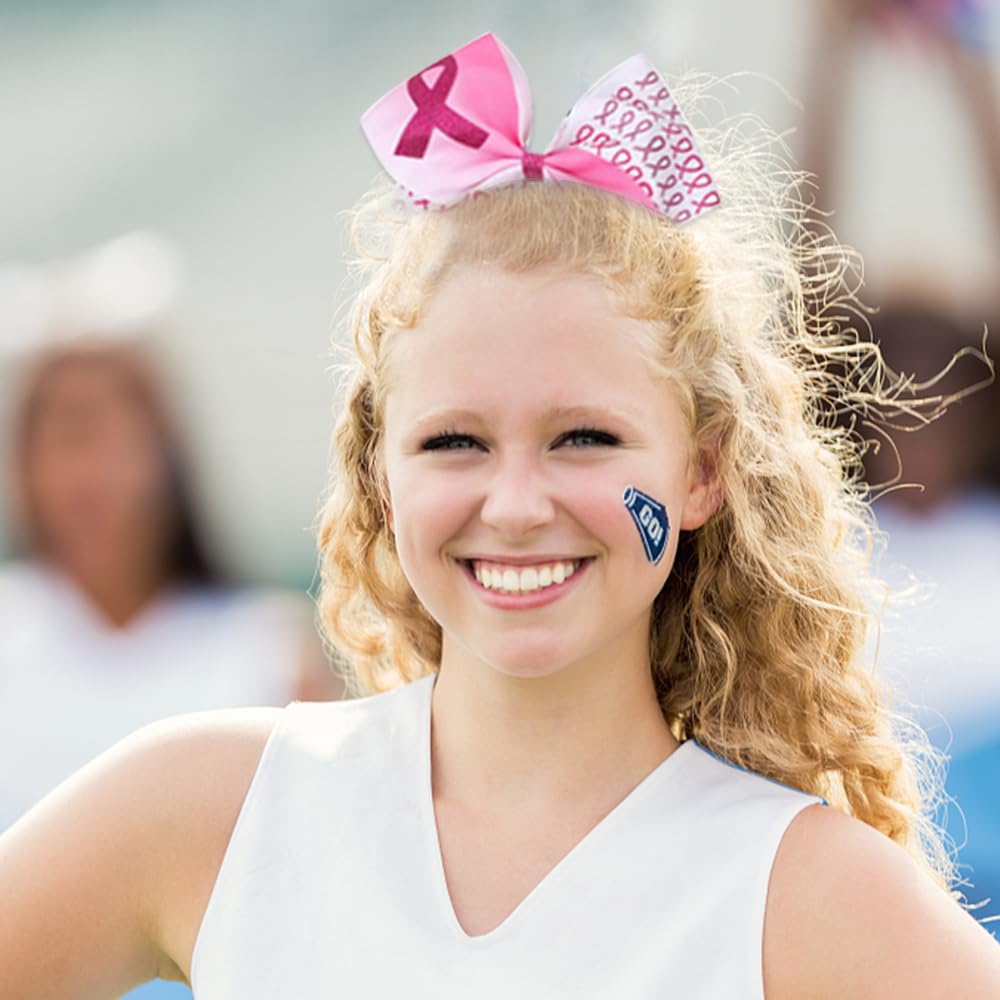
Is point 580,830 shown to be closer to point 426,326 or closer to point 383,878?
point 383,878

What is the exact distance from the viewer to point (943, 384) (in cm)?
397

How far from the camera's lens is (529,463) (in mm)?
1550

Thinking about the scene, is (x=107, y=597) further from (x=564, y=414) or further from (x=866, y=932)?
(x=866, y=932)

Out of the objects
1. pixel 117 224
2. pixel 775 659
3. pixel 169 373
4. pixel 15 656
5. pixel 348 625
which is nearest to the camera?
pixel 775 659

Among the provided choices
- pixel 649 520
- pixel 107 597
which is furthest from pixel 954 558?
pixel 649 520

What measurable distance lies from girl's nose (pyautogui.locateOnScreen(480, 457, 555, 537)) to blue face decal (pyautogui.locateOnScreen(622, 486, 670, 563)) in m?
0.08

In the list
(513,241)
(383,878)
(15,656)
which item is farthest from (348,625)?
(15,656)

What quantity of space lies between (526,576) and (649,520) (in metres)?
0.14

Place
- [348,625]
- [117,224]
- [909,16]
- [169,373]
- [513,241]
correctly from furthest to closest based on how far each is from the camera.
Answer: [117,224], [909,16], [169,373], [348,625], [513,241]

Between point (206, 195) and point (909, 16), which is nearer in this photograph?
point (909, 16)

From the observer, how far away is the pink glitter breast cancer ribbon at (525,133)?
5.43 ft

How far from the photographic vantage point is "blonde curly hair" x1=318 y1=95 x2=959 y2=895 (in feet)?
5.44

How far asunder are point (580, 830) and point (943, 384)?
8.51ft

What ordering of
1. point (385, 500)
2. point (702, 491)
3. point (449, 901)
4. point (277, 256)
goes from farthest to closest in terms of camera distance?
point (277, 256), point (385, 500), point (702, 491), point (449, 901)
